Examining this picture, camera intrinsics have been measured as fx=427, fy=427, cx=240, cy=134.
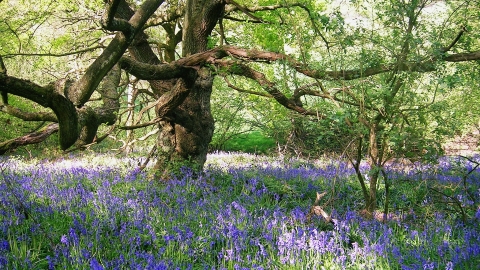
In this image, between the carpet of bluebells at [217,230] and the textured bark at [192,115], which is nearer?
the carpet of bluebells at [217,230]

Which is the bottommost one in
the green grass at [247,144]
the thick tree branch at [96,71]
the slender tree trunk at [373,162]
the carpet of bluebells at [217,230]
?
the green grass at [247,144]

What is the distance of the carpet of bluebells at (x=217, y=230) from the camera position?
3.81m

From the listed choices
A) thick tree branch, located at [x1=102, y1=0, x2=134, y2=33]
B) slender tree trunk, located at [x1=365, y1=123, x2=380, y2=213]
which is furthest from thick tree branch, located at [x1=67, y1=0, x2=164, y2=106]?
slender tree trunk, located at [x1=365, y1=123, x2=380, y2=213]

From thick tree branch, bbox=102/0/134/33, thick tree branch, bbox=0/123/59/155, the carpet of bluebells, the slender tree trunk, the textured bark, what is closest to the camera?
the carpet of bluebells

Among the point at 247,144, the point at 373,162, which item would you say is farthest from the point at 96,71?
the point at 247,144

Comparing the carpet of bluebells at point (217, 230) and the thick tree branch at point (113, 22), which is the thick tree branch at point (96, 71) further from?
the carpet of bluebells at point (217, 230)

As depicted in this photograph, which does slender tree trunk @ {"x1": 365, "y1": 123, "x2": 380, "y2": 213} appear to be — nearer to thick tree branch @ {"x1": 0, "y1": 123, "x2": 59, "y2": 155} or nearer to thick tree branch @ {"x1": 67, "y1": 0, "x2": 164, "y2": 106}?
thick tree branch @ {"x1": 67, "y1": 0, "x2": 164, "y2": 106}

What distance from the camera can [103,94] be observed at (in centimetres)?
665

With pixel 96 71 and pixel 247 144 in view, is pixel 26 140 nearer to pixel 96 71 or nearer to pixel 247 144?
pixel 96 71

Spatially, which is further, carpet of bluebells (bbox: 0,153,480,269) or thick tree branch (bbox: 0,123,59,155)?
thick tree branch (bbox: 0,123,59,155)

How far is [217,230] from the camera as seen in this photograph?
466 cm

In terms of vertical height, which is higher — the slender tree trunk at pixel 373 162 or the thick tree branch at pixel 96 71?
the thick tree branch at pixel 96 71

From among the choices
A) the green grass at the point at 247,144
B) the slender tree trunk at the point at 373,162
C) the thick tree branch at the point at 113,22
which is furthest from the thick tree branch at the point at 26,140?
the green grass at the point at 247,144

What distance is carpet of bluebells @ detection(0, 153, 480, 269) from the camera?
12.5 ft
